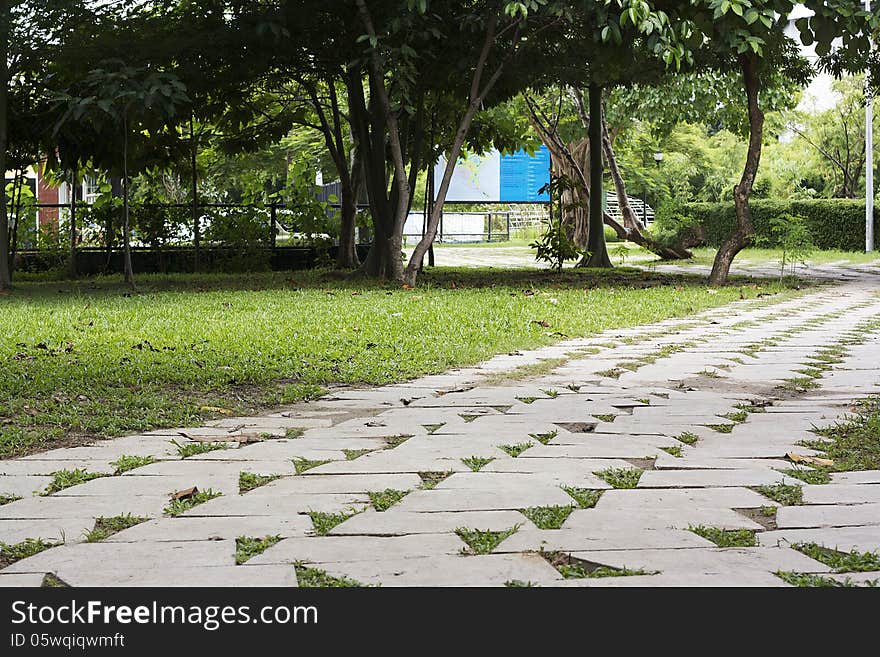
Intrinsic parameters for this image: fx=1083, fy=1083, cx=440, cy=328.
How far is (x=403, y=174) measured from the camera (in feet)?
51.4

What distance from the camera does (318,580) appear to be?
9.68 ft

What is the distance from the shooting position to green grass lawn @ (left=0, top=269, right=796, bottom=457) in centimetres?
586

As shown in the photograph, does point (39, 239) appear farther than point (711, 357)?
Yes

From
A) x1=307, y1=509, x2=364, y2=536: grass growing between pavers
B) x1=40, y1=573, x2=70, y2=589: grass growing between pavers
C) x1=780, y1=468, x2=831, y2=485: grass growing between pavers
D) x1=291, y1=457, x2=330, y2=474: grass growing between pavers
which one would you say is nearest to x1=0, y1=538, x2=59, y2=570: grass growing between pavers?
x1=40, y1=573, x2=70, y2=589: grass growing between pavers

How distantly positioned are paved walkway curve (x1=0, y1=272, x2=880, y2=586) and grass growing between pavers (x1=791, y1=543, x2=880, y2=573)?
5 centimetres

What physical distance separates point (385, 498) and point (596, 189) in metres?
17.9

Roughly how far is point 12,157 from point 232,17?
441cm

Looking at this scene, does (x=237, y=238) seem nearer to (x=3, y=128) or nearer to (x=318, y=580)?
(x=3, y=128)

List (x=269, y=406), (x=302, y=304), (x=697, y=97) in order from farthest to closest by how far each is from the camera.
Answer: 1. (x=697, y=97)
2. (x=302, y=304)
3. (x=269, y=406)

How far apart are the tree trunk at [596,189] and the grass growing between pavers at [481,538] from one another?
699 inches

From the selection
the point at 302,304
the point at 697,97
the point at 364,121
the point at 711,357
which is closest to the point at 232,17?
the point at 364,121

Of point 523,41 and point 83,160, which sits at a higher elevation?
point 523,41
